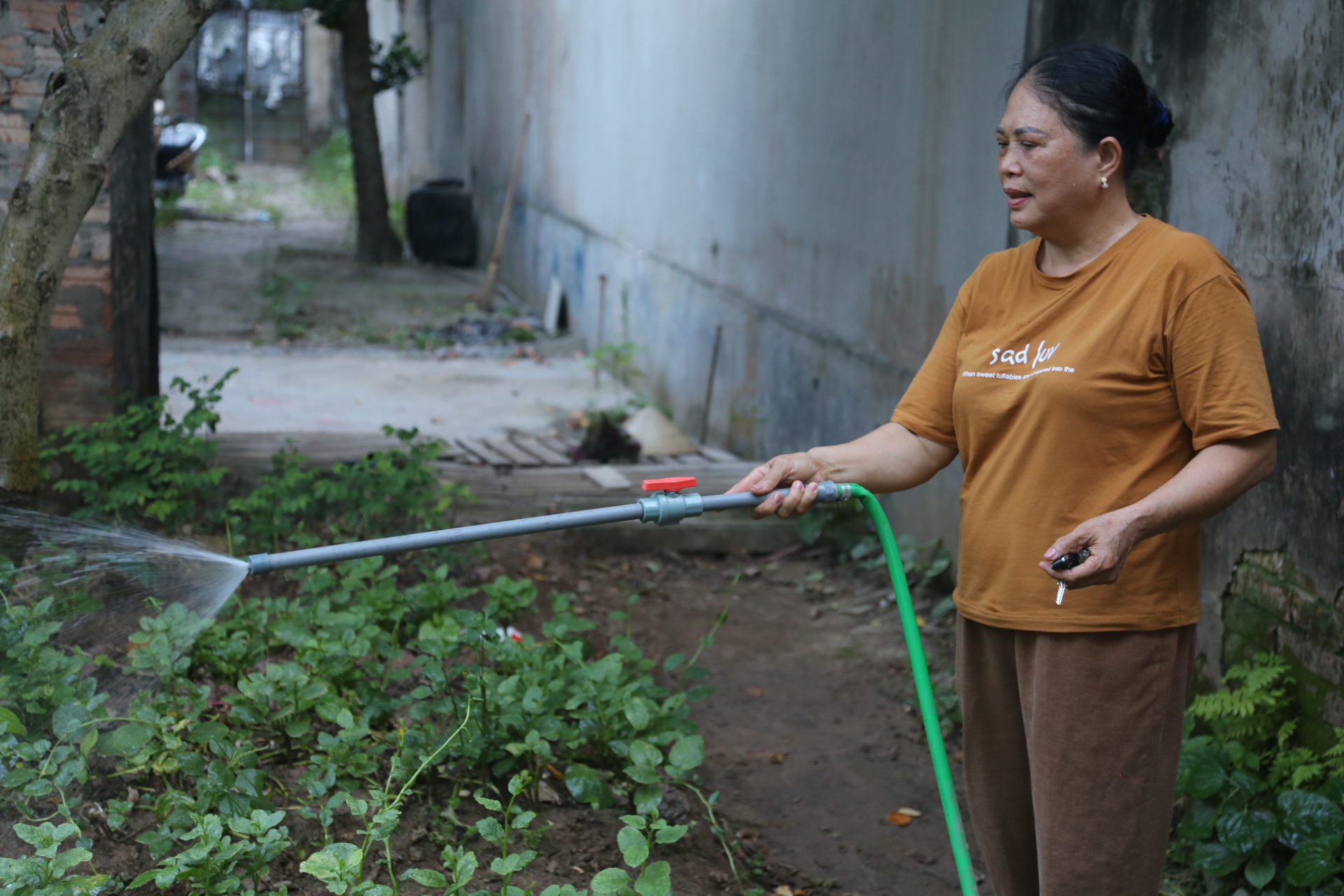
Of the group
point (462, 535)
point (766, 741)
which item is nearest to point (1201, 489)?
point (462, 535)

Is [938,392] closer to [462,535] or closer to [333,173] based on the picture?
[462,535]

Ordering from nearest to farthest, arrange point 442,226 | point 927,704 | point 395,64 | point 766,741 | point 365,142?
1. point 927,704
2. point 766,741
3. point 365,142
4. point 395,64
5. point 442,226

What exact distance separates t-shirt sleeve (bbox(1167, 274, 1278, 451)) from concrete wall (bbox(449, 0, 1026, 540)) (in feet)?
9.18

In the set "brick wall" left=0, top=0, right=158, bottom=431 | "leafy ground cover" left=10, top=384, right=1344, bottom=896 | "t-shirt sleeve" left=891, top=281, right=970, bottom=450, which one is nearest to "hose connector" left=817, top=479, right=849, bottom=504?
"t-shirt sleeve" left=891, top=281, right=970, bottom=450

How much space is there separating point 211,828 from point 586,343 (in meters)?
9.44

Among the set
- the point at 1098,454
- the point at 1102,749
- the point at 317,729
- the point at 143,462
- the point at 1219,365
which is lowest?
the point at 317,729

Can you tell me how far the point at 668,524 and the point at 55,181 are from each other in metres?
2.08

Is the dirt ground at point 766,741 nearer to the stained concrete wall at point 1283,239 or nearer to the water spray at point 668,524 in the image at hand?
the water spray at point 668,524

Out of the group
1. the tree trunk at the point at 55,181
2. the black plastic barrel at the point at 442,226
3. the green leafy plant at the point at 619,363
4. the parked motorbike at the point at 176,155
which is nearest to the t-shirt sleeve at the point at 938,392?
the tree trunk at the point at 55,181

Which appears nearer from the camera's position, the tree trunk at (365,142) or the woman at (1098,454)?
the woman at (1098,454)

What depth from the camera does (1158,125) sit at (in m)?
2.23

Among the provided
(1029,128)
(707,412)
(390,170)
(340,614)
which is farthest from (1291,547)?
(390,170)

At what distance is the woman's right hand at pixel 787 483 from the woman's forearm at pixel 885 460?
0.07ft

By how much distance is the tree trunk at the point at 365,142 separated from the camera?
14758 millimetres
